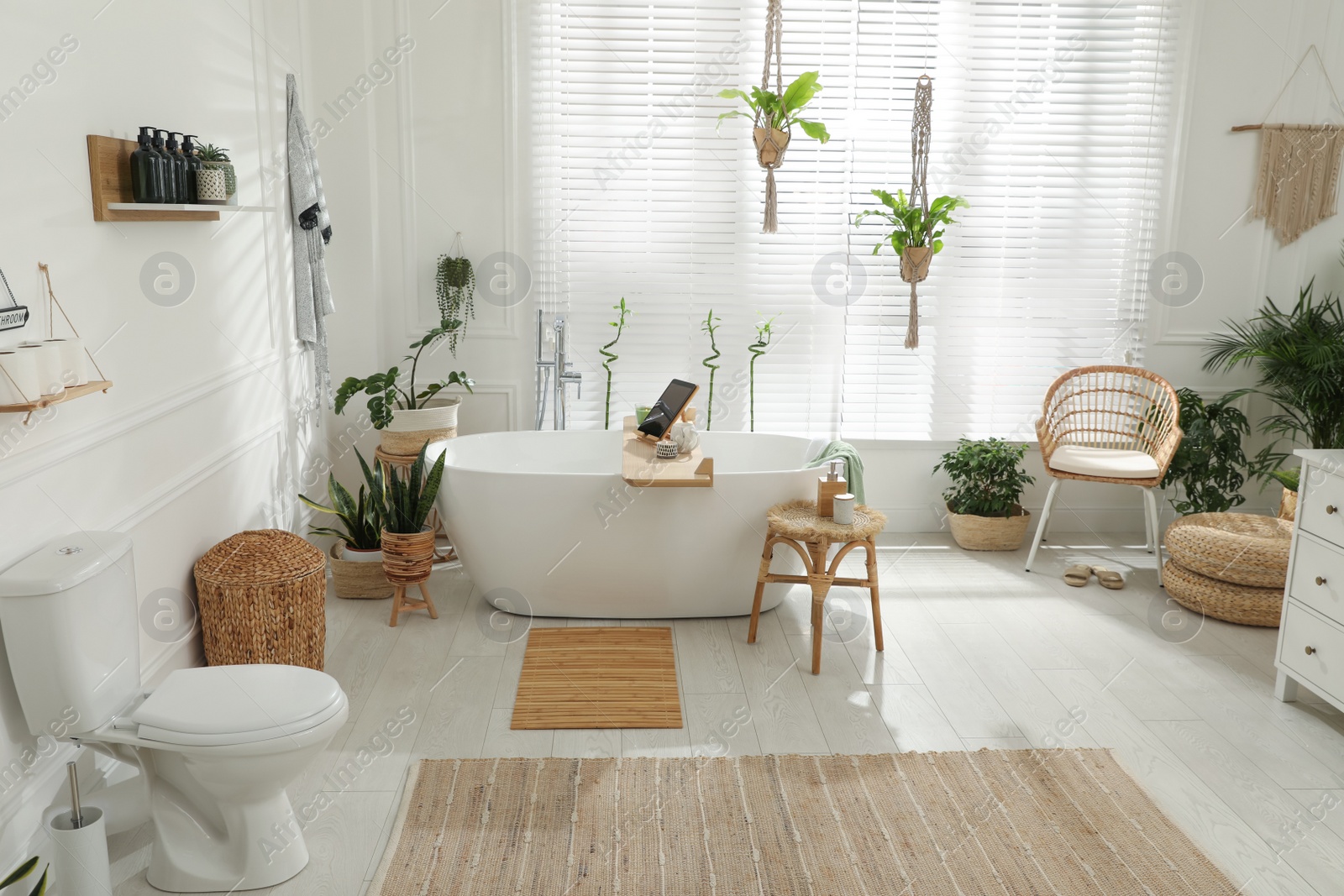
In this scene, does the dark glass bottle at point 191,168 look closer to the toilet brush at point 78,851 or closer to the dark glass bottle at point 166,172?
the dark glass bottle at point 166,172

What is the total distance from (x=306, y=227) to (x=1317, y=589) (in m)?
3.70

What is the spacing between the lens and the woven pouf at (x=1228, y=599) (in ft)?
12.2

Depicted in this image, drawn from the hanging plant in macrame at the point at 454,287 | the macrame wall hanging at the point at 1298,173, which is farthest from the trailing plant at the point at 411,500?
the macrame wall hanging at the point at 1298,173

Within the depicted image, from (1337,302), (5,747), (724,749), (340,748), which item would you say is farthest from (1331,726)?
(5,747)

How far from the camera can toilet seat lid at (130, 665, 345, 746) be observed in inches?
83.0

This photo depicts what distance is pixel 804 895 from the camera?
225 cm

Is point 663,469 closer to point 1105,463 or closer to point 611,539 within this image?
point 611,539

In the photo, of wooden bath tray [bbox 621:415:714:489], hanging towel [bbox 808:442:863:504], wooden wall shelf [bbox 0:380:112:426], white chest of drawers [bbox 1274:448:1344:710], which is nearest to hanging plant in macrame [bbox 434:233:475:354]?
wooden bath tray [bbox 621:415:714:489]

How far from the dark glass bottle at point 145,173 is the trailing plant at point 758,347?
8.77 feet

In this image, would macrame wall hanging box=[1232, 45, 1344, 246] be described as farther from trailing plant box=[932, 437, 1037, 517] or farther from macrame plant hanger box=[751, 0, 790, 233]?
macrame plant hanger box=[751, 0, 790, 233]

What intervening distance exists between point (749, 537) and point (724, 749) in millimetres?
931

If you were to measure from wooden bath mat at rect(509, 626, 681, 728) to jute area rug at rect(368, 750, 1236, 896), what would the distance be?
0.82ft

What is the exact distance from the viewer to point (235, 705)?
7.16 feet

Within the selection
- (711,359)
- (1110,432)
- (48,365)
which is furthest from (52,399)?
(1110,432)
